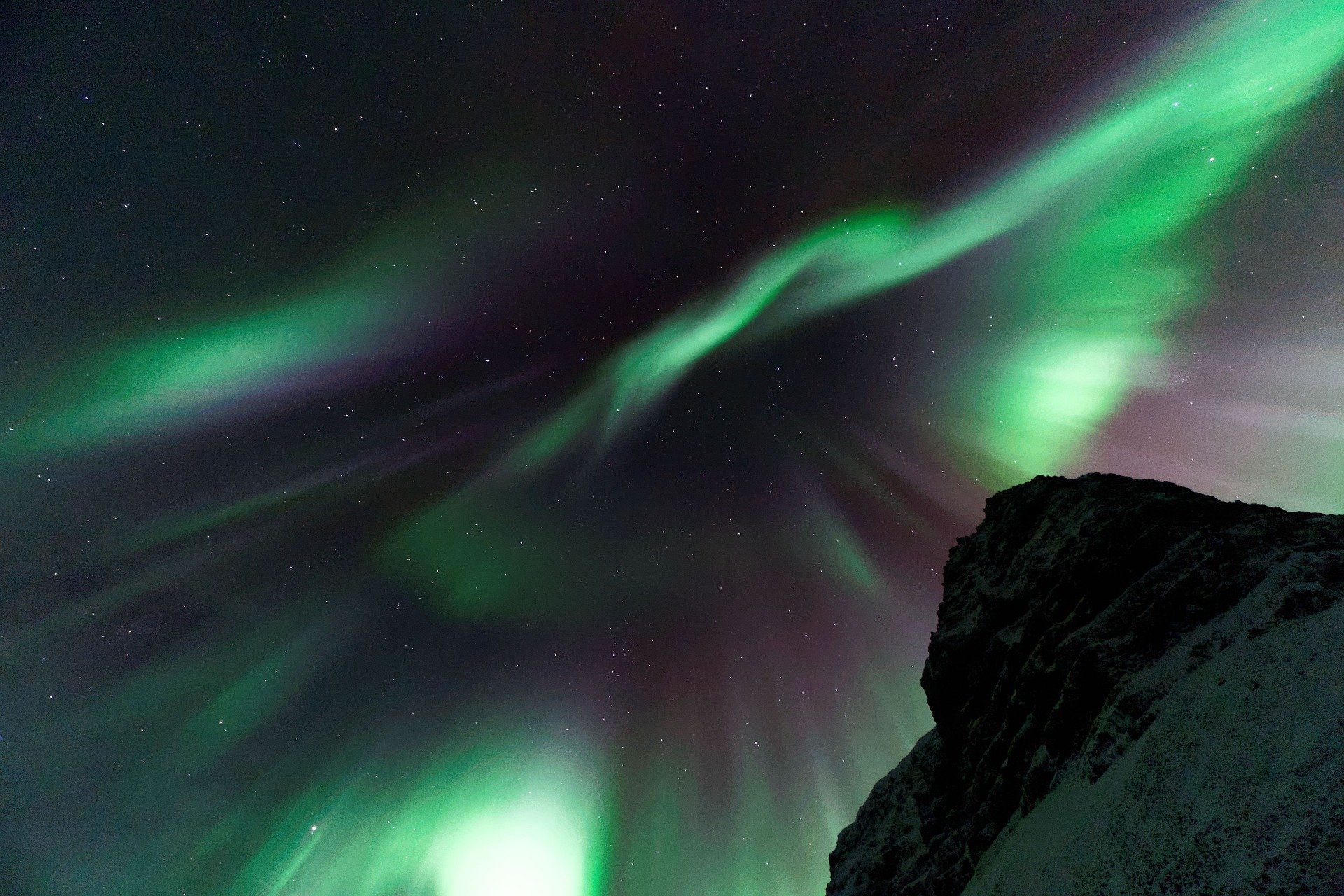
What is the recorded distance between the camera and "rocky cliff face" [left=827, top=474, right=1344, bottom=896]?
39.4ft

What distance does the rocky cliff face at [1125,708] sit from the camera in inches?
473

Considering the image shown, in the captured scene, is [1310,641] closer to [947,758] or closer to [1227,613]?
[1227,613]

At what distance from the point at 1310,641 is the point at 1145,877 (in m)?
7.57

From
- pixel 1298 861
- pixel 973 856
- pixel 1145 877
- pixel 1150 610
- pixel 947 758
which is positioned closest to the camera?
pixel 1298 861

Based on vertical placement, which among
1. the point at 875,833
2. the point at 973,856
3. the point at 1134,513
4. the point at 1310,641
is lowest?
the point at 875,833

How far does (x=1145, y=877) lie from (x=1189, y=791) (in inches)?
92.3

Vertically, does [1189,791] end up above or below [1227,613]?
below

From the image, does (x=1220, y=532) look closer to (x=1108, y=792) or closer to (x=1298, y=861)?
(x=1108, y=792)

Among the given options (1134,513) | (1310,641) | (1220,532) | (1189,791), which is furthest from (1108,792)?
(1134,513)

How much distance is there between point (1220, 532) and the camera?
19.8m

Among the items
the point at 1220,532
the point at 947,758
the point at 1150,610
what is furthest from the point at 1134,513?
the point at 947,758

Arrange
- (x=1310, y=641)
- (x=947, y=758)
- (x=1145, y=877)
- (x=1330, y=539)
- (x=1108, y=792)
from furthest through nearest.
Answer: (x=947, y=758) → (x=1330, y=539) → (x=1108, y=792) → (x=1310, y=641) → (x=1145, y=877)

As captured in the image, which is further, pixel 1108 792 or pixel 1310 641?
pixel 1108 792

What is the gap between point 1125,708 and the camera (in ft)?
56.7
